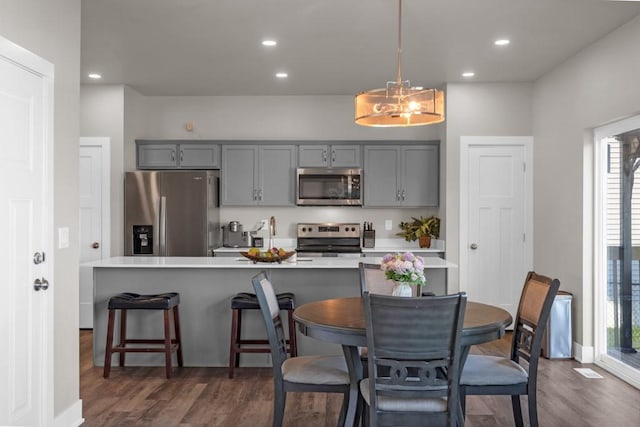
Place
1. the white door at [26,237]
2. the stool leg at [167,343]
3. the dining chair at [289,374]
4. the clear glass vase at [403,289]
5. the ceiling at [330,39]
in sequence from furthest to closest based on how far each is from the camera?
the stool leg at [167,343] < the ceiling at [330,39] < the clear glass vase at [403,289] < the dining chair at [289,374] < the white door at [26,237]

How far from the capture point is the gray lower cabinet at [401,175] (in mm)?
6500

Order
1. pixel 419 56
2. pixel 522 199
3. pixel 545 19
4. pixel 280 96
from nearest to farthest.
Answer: pixel 545 19 < pixel 419 56 < pixel 522 199 < pixel 280 96

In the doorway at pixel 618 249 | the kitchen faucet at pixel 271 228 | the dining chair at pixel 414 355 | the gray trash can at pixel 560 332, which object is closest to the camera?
the dining chair at pixel 414 355

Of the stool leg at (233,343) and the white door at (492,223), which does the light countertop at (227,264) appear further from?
the white door at (492,223)

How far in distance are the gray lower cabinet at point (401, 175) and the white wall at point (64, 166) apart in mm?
3804

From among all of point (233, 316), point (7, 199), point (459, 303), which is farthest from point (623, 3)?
point (7, 199)

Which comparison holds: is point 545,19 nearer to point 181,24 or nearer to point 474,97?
point 474,97

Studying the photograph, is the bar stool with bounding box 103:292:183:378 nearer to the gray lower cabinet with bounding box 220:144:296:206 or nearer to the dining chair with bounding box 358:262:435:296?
the dining chair with bounding box 358:262:435:296

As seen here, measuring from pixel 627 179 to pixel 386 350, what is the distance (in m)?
3.20

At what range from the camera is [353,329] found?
8.30 ft

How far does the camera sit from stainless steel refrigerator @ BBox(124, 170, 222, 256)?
20.2ft

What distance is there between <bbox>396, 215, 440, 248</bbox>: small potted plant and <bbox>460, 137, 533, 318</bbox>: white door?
451 mm

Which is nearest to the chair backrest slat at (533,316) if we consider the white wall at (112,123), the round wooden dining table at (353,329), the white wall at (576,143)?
the round wooden dining table at (353,329)

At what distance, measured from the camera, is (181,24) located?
4.25 metres
